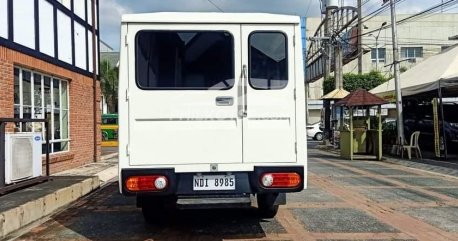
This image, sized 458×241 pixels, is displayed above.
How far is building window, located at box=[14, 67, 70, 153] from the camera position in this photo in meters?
11.6

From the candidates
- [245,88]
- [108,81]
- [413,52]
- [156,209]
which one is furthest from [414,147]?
[413,52]

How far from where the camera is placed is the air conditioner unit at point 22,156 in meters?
8.65

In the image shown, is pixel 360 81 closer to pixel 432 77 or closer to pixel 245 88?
pixel 432 77

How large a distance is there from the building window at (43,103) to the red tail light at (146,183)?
21.0 ft

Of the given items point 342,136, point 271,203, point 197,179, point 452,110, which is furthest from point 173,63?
point 452,110

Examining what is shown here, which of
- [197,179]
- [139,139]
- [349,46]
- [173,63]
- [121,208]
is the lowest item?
[121,208]

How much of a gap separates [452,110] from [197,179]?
20160 mm

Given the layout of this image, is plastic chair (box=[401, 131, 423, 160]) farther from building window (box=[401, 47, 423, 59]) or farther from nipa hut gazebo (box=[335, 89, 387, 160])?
building window (box=[401, 47, 423, 59])

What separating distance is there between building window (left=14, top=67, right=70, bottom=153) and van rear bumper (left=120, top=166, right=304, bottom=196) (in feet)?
21.2

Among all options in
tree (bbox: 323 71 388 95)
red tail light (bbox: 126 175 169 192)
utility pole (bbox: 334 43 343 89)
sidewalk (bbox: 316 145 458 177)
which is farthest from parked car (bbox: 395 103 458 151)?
red tail light (bbox: 126 175 169 192)

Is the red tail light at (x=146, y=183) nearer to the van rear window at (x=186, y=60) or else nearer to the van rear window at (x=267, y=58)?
the van rear window at (x=186, y=60)

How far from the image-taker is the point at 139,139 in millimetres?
5918

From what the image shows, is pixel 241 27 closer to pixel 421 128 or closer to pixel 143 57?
pixel 143 57

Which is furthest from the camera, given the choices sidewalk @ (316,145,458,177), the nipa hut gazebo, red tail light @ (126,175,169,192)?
the nipa hut gazebo
